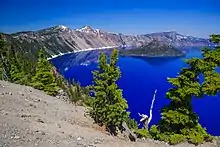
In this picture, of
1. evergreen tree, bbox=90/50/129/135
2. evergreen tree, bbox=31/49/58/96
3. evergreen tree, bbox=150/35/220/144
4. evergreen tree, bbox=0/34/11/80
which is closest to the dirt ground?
evergreen tree, bbox=150/35/220/144

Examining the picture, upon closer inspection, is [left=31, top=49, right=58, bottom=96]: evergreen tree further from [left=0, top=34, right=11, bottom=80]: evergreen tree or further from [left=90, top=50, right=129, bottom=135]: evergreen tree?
[left=0, top=34, right=11, bottom=80]: evergreen tree

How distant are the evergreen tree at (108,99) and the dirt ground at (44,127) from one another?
52.6 inches

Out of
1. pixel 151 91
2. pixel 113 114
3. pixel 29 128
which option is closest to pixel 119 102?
pixel 113 114

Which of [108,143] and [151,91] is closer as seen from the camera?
[108,143]

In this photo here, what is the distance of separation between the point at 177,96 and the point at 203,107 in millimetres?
81067

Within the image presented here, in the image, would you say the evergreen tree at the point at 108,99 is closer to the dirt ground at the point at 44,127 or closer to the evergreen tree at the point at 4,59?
the dirt ground at the point at 44,127

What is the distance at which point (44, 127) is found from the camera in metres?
19.4

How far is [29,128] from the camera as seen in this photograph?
1814 cm

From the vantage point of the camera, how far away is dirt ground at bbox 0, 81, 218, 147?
50.6ft

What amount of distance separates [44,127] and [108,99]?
11.3 meters

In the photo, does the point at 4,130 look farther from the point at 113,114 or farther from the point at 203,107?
the point at 203,107

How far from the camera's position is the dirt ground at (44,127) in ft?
50.6

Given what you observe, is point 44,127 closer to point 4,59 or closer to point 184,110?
point 184,110

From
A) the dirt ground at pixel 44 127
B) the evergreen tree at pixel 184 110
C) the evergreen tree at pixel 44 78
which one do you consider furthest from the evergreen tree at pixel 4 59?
the evergreen tree at pixel 184 110
